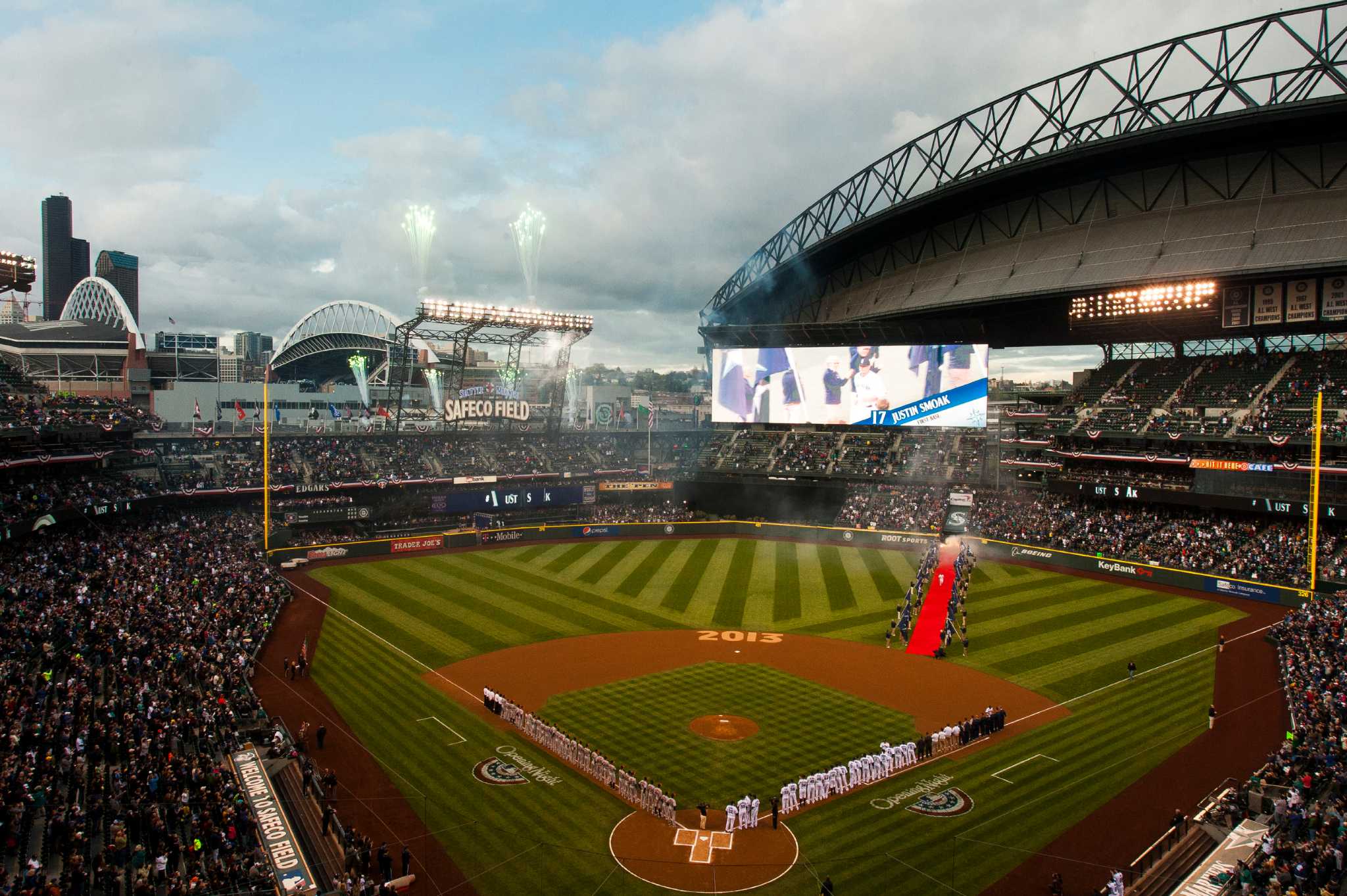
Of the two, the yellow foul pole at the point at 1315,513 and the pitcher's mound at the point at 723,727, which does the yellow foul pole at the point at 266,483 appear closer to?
the pitcher's mound at the point at 723,727

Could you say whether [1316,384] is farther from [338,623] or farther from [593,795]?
[338,623]

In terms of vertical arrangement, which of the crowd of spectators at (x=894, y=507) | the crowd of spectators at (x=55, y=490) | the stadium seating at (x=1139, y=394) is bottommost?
the crowd of spectators at (x=894, y=507)

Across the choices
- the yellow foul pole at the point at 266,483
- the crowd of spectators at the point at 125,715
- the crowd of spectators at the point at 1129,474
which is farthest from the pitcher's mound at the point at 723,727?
the crowd of spectators at the point at 1129,474

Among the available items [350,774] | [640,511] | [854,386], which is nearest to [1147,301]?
[854,386]

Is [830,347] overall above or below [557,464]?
above

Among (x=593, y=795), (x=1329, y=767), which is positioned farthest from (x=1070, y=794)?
(x=593, y=795)
